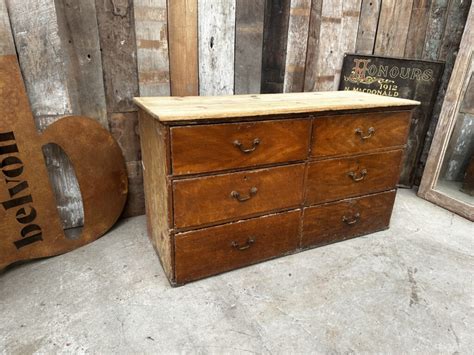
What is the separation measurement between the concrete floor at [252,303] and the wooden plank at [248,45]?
1.22 meters

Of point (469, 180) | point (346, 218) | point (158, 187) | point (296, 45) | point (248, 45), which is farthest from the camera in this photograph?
point (469, 180)

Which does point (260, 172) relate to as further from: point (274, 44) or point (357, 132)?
point (274, 44)

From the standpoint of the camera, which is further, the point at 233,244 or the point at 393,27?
the point at 393,27

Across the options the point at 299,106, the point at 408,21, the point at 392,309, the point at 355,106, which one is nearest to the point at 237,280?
the point at 392,309

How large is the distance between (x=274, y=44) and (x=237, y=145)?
46.4 inches

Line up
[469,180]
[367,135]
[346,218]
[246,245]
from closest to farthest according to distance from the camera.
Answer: [246,245] → [367,135] → [346,218] → [469,180]

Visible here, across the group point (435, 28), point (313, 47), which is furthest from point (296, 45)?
point (435, 28)

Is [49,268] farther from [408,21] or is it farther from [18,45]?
[408,21]

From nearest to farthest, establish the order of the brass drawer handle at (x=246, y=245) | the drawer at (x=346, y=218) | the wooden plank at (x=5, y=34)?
the wooden plank at (x=5, y=34) < the brass drawer handle at (x=246, y=245) < the drawer at (x=346, y=218)

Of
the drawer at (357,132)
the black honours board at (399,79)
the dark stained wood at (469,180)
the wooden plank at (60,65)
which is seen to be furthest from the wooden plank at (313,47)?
the wooden plank at (60,65)

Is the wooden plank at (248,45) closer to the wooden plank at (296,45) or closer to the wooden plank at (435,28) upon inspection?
the wooden plank at (296,45)

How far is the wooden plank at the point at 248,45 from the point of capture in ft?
7.38

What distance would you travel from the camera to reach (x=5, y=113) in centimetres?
172

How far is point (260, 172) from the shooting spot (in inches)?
68.5
